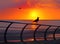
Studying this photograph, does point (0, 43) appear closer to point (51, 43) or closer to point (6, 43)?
point (6, 43)

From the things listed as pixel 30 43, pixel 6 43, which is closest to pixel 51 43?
pixel 30 43

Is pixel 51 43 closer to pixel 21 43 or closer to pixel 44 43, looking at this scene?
pixel 44 43

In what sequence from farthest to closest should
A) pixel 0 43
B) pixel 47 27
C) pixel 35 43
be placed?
pixel 47 27 → pixel 35 43 → pixel 0 43

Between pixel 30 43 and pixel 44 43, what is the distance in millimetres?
709

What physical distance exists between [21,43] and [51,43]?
150cm

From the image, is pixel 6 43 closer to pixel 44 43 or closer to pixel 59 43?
pixel 44 43

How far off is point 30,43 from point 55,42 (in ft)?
4.36

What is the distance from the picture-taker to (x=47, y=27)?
12.8 meters

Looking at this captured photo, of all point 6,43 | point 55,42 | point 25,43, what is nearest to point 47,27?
point 55,42

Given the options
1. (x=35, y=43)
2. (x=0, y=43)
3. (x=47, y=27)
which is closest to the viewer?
(x=0, y=43)

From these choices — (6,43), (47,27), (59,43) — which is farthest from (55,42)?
(6,43)

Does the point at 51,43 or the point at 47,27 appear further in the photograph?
the point at 47,27

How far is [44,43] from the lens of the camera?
38.8 feet

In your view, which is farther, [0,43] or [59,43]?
[59,43]
